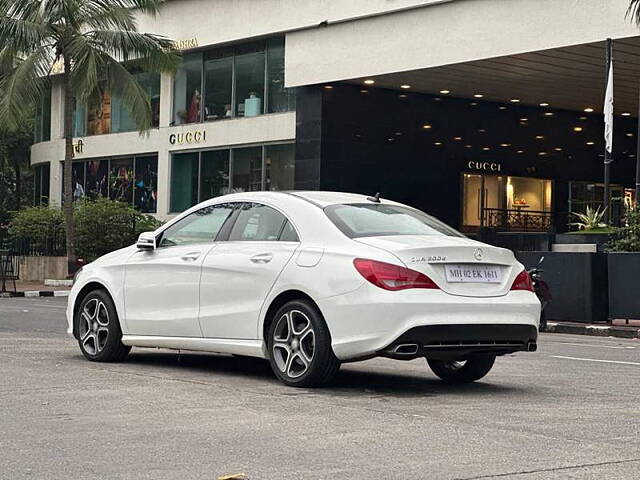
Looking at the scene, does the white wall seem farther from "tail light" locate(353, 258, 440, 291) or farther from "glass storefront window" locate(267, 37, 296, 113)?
"tail light" locate(353, 258, 440, 291)

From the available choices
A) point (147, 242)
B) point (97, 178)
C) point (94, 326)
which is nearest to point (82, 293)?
point (94, 326)

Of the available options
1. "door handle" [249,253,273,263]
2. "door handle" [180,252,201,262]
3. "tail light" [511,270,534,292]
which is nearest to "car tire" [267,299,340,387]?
"door handle" [249,253,273,263]

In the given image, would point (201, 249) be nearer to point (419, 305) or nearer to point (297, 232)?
point (297, 232)

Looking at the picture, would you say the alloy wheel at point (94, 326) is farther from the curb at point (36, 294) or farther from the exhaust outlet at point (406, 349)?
the curb at point (36, 294)

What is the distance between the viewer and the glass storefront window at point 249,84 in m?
37.0

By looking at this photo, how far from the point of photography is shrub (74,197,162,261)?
36.8 m

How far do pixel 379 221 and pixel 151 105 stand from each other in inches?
1316

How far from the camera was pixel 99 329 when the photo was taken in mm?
10727

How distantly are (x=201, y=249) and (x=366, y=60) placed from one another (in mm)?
22862

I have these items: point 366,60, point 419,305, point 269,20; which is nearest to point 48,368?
point 419,305

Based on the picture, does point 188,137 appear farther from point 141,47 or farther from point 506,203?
point 506,203

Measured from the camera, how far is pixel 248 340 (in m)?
9.38

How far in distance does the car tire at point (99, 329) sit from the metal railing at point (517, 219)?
2861 cm

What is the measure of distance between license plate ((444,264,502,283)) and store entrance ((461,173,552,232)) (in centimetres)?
2882
